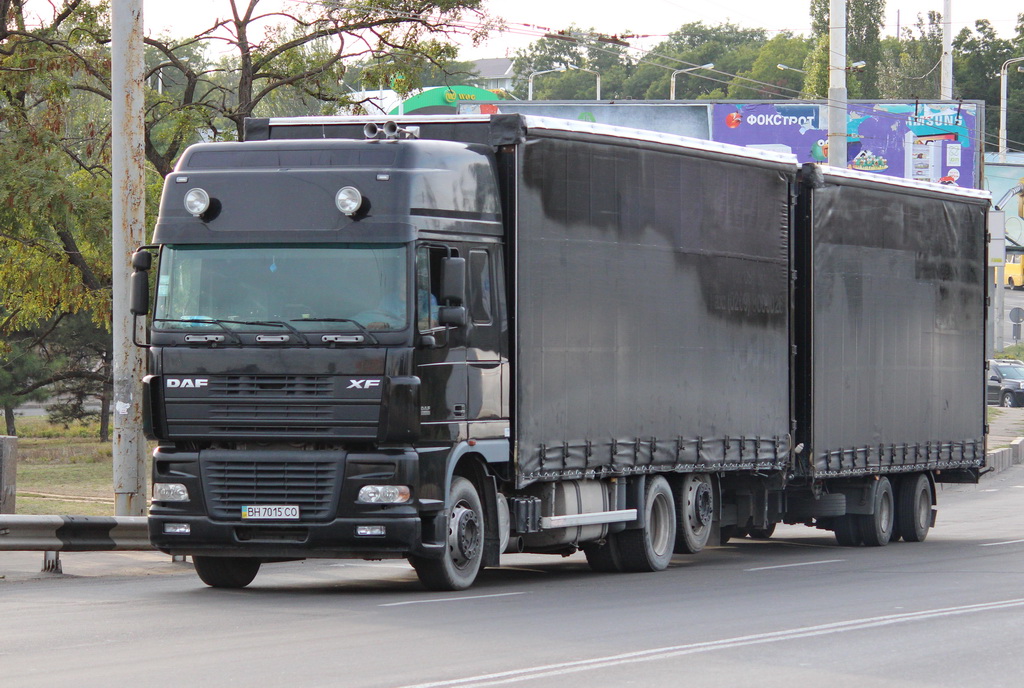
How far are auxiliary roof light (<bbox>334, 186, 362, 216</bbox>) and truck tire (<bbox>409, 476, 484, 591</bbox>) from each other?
2.37 metres

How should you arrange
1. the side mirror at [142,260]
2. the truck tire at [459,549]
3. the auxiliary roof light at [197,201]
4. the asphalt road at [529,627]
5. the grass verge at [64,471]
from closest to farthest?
1. the asphalt road at [529,627]
2. the auxiliary roof light at [197,201]
3. the truck tire at [459,549]
4. the side mirror at [142,260]
5. the grass verge at [64,471]

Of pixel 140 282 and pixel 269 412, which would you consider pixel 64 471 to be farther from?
pixel 269 412

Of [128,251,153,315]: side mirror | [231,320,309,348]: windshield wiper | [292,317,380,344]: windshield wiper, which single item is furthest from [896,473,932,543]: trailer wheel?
[128,251,153,315]: side mirror

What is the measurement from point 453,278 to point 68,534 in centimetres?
500

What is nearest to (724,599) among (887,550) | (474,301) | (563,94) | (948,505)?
(474,301)

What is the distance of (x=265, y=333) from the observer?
13.3 meters

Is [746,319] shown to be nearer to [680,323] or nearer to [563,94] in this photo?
[680,323]

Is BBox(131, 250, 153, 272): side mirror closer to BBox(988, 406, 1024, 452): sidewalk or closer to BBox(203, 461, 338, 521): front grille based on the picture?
BBox(203, 461, 338, 521): front grille

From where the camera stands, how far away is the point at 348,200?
525 inches

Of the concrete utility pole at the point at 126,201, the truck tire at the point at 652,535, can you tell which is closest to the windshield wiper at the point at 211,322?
the concrete utility pole at the point at 126,201

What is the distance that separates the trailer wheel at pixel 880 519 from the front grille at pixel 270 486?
→ 951 centimetres

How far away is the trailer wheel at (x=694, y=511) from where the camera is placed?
1728 cm

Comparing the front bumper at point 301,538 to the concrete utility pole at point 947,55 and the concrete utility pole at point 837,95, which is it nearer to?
the concrete utility pole at point 837,95

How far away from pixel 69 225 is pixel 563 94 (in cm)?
13089
